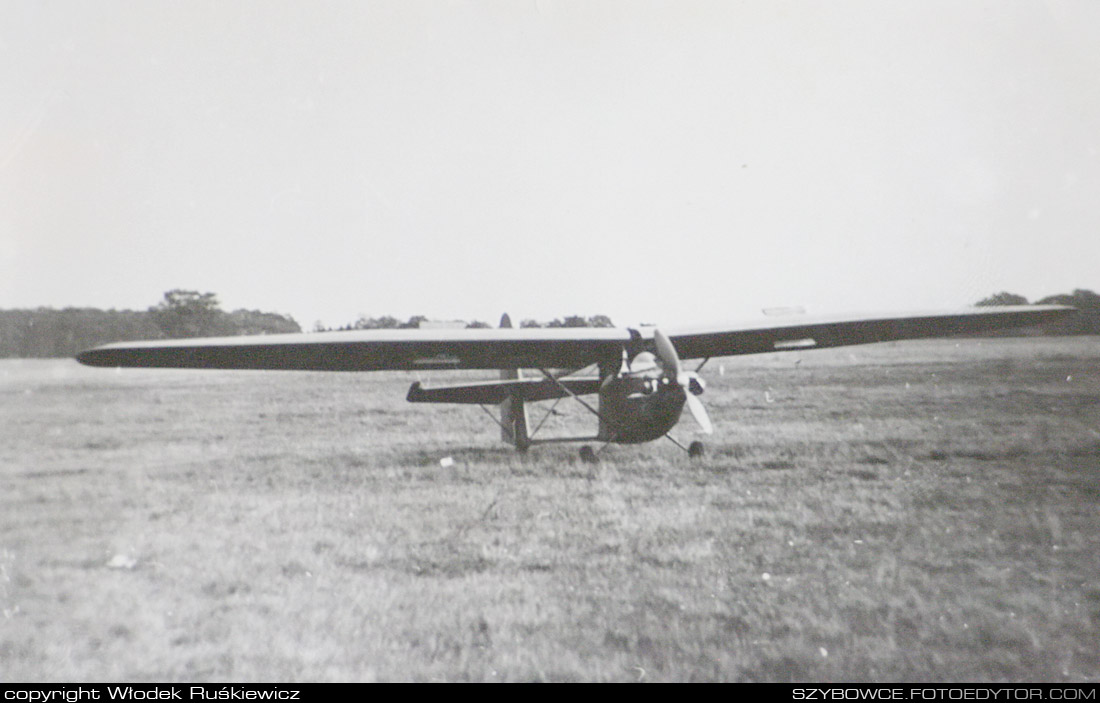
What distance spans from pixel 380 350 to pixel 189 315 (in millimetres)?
2043

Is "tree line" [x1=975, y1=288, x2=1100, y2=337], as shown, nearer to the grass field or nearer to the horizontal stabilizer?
the grass field

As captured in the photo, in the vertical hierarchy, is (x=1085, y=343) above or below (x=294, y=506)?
above

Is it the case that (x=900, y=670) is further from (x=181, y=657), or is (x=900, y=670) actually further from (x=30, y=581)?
A: (x=30, y=581)

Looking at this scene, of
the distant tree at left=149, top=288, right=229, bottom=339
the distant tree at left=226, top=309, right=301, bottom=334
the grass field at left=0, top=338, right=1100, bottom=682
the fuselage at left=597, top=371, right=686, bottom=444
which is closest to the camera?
the grass field at left=0, top=338, right=1100, bottom=682

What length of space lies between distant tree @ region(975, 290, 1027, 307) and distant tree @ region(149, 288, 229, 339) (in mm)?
7673

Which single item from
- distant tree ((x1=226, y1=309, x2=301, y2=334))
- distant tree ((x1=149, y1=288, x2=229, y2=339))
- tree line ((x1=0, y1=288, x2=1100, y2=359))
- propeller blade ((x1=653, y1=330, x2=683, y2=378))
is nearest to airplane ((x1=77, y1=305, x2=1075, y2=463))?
propeller blade ((x1=653, y1=330, x2=683, y2=378))

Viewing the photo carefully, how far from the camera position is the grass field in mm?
3512

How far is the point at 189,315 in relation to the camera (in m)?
6.53

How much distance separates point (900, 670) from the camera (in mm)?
3381

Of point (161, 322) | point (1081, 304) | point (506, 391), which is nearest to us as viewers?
point (161, 322)

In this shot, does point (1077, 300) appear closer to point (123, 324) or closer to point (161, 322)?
point (161, 322)

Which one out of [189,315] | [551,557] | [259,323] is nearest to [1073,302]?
[551,557]

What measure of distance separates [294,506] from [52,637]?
7.79 feet

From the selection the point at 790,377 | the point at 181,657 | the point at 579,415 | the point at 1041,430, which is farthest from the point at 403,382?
the point at 181,657
